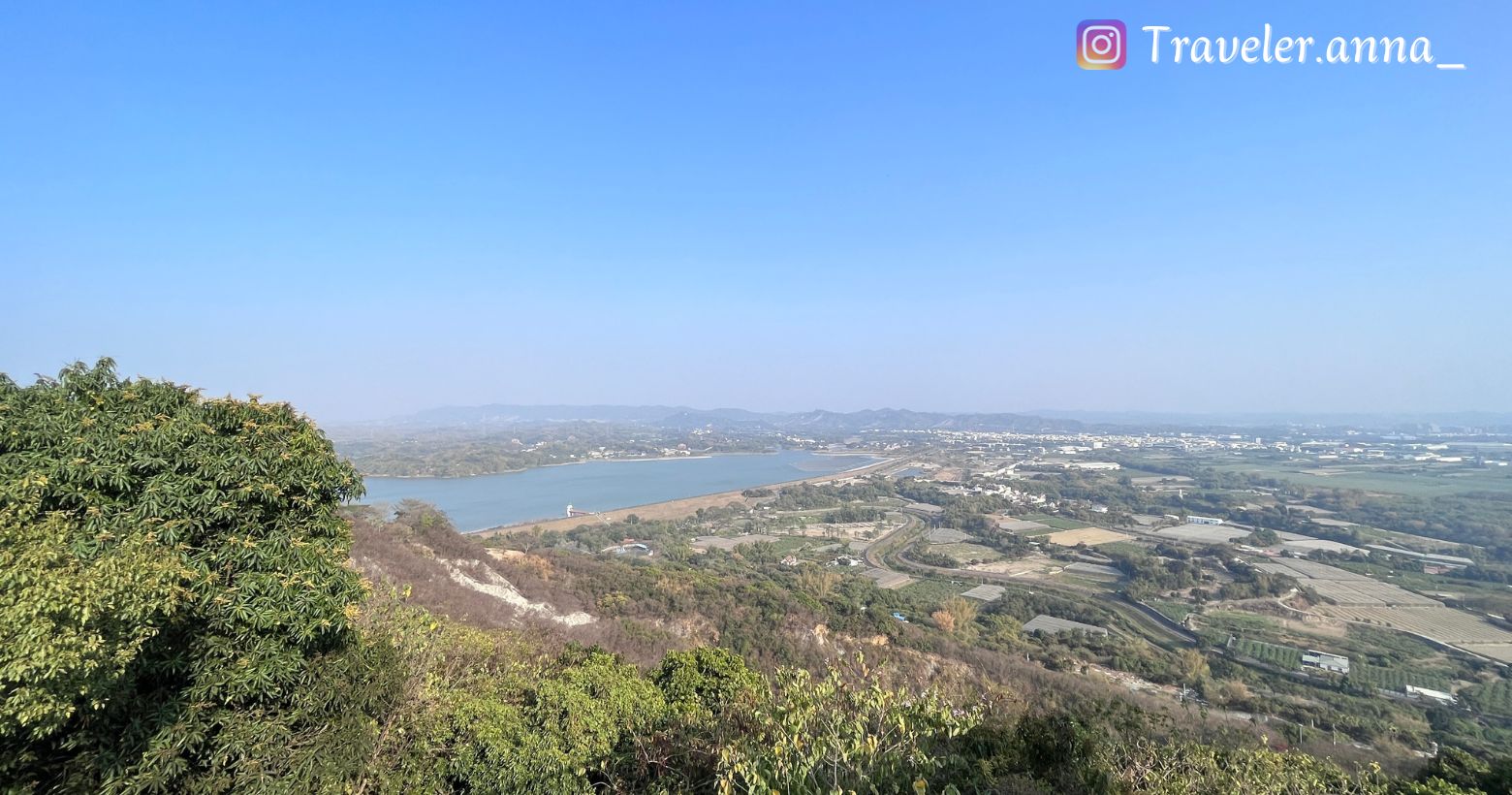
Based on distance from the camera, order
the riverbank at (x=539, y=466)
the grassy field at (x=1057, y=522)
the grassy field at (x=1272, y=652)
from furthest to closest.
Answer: the riverbank at (x=539, y=466) → the grassy field at (x=1057, y=522) → the grassy field at (x=1272, y=652)

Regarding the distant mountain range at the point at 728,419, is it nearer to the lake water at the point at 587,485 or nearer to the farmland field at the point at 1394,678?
the lake water at the point at 587,485

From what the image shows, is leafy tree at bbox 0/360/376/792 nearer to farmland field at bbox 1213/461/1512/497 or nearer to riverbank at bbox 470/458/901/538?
riverbank at bbox 470/458/901/538

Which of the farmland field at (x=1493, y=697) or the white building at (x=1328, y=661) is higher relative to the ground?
the farmland field at (x=1493, y=697)

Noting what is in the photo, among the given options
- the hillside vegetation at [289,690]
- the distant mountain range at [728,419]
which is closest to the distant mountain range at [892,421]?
the distant mountain range at [728,419]

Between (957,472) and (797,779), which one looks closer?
(797,779)

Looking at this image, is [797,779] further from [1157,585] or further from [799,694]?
[1157,585]

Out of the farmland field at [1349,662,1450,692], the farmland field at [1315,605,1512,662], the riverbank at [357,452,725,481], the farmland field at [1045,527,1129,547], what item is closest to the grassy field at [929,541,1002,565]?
the farmland field at [1045,527,1129,547]

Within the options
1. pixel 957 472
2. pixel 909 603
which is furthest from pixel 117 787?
pixel 957 472
